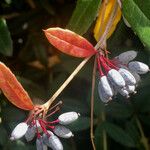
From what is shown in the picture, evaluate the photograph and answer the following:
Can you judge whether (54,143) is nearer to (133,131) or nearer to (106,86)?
(106,86)

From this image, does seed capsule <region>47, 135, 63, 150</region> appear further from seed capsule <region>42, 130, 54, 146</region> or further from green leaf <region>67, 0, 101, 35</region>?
green leaf <region>67, 0, 101, 35</region>

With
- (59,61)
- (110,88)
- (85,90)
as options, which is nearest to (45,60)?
(59,61)

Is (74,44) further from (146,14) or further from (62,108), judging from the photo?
(62,108)

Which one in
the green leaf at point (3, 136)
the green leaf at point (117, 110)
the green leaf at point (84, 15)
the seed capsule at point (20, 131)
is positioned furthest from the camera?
the green leaf at point (117, 110)

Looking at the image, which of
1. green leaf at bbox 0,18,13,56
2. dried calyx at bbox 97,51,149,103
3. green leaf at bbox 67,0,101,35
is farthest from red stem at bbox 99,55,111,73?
green leaf at bbox 0,18,13,56

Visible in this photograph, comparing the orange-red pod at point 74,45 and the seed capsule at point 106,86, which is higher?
the orange-red pod at point 74,45

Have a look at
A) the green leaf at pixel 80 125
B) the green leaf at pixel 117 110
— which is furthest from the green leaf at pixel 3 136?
the green leaf at pixel 117 110

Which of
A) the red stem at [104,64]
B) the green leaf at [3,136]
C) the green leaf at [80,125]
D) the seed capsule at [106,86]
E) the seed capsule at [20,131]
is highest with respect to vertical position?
the seed capsule at [20,131]

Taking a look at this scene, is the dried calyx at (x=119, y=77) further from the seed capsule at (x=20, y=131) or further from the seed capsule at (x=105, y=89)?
the seed capsule at (x=20, y=131)
